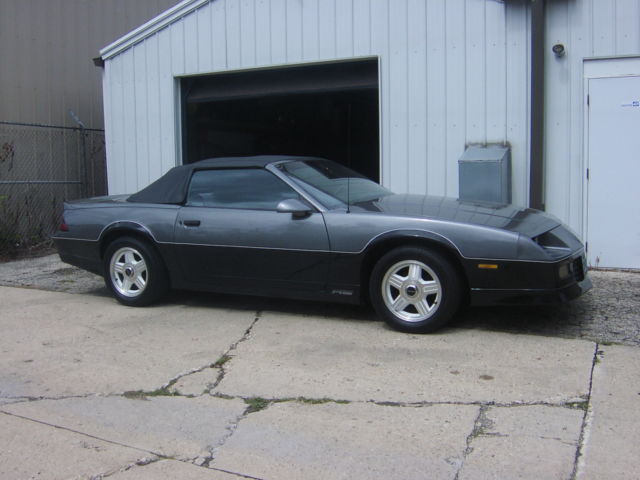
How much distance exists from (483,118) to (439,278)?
135 inches

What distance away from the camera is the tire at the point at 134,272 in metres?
6.49

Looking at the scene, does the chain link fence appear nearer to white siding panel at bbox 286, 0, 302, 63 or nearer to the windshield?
white siding panel at bbox 286, 0, 302, 63

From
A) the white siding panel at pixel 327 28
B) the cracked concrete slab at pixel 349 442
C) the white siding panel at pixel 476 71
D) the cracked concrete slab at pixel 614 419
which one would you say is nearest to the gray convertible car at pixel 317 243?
the cracked concrete slab at pixel 614 419

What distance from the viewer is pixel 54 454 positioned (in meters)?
3.53

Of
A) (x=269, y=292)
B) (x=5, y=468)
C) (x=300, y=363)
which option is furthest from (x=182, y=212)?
(x=5, y=468)

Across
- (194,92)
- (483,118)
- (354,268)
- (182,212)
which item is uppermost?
(194,92)

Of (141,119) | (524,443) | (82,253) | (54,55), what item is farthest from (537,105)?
(54,55)

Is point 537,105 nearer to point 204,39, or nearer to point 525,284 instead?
point 525,284

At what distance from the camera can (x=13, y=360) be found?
16.9ft

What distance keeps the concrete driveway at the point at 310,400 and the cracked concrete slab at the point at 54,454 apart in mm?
12

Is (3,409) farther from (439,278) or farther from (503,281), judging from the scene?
(503,281)

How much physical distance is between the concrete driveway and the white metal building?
2571 mm

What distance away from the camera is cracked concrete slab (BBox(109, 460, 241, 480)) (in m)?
3.25

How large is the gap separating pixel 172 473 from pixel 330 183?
3.53 metres
